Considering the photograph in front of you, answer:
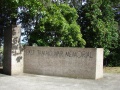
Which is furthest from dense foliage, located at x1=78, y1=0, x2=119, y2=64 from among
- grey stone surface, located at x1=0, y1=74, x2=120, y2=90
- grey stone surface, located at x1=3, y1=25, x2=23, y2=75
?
grey stone surface, located at x1=0, y1=74, x2=120, y2=90

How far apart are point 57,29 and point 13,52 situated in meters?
3.10

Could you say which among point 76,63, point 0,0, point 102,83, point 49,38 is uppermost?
point 0,0

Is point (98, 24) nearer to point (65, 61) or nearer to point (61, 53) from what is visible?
point (61, 53)

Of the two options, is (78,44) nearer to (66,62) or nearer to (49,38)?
(49,38)

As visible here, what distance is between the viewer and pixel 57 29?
16156 millimetres

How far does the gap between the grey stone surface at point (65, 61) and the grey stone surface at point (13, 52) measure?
560 mm

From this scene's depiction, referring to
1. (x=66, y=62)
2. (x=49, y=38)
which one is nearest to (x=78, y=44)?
(x=49, y=38)

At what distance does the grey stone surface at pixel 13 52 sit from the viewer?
14.9m

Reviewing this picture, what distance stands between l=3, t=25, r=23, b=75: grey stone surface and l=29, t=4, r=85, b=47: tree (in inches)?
62.7

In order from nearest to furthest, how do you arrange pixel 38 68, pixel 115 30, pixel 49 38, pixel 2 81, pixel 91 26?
1. pixel 2 81
2. pixel 38 68
3. pixel 49 38
4. pixel 91 26
5. pixel 115 30

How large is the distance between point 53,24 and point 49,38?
1.24 metres

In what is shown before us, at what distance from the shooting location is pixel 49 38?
16641 millimetres

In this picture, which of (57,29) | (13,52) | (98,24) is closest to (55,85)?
(13,52)

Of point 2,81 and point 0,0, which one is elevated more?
point 0,0
